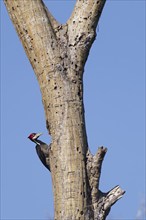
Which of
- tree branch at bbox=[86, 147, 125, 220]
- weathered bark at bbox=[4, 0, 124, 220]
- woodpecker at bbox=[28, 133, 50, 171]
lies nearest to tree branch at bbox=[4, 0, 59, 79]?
weathered bark at bbox=[4, 0, 124, 220]

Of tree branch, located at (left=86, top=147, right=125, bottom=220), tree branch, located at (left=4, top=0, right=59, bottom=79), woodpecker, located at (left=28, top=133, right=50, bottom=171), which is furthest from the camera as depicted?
woodpecker, located at (left=28, top=133, right=50, bottom=171)

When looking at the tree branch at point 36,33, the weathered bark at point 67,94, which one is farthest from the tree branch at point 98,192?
the tree branch at point 36,33

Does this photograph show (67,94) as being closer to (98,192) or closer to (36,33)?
(36,33)

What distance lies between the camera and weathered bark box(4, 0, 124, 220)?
843 centimetres

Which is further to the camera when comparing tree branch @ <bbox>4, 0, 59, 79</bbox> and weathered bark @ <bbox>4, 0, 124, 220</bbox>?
tree branch @ <bbox>4, 0, 59, 79</bbox>

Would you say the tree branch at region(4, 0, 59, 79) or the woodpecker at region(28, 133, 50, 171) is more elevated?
the tree branch at region(4, 0, 59, 79)

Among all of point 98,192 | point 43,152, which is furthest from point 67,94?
point 98,192

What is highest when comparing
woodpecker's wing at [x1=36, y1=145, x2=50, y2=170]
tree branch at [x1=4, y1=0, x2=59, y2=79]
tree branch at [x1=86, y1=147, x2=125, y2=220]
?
tree branch at [x1=4, y1=0, x2=59, y2=79]

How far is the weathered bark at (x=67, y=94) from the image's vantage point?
843 centimetres

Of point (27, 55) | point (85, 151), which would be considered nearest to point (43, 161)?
point (85, 151)

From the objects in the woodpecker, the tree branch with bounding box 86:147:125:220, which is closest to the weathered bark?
the tree branch with bounding box 86:147:125:220

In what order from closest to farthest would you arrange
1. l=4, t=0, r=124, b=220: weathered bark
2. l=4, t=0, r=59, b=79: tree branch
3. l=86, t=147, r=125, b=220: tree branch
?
l=4, t=0, r=124, b=220: weathered bark → l=86, t=147, r=125, b=220: tree branch → l=4, t=0, r=59, b=79: tree branch

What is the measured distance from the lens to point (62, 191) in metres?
8.39

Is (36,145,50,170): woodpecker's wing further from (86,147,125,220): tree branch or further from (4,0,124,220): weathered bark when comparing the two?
(86,147,125,220): tree branch
